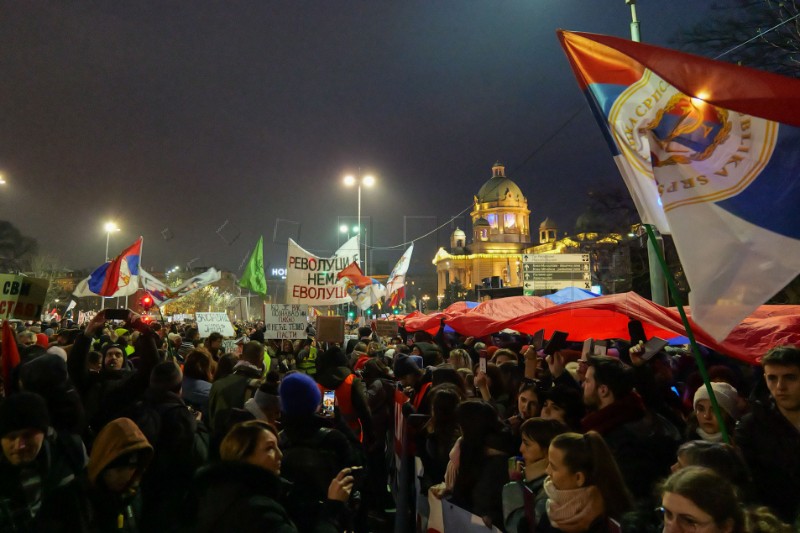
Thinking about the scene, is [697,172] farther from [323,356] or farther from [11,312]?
[11,312]

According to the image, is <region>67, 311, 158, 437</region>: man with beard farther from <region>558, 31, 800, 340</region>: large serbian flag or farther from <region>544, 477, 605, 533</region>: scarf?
<region>558, 31, 800, 340</region>: large serbian flag

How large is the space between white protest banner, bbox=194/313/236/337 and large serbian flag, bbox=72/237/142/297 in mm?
3482

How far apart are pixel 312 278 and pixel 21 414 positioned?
9.77m

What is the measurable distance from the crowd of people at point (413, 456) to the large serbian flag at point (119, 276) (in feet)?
35.6

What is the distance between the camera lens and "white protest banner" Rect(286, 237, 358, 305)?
12.6 metres

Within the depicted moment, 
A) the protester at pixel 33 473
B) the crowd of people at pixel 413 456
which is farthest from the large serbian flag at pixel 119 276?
the protester at pixel 33 473

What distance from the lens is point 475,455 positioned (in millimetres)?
3697

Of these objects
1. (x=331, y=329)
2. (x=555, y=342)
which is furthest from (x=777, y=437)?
(x=331, y=329)

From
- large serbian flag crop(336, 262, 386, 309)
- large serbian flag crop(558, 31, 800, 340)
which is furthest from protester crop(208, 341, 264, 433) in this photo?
large serbian flag crop(336, 262, 386, 309)

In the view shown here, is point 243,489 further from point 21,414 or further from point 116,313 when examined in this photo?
point 116,313

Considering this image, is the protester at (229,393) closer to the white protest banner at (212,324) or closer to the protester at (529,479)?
the protester at (529,479)

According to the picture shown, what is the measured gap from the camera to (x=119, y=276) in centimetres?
1577

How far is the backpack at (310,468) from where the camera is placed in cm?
335

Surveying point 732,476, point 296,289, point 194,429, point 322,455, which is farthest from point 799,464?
point 296,289
